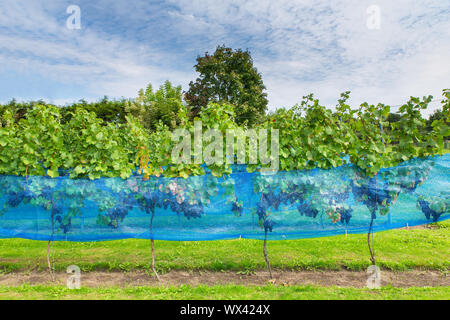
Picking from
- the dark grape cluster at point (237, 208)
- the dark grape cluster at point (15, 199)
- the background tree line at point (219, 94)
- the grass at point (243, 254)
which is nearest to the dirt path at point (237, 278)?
the grass at point (243, 254)

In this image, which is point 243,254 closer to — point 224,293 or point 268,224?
point 268,224

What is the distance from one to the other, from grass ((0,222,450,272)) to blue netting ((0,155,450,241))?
29.5 inches

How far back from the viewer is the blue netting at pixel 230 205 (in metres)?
3.81

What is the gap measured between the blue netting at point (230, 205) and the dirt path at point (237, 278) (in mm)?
591

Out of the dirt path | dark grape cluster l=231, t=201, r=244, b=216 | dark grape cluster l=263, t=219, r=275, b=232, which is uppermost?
dark grape cluster l=231, t=201, r=244, b=216

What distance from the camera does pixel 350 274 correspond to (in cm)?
408

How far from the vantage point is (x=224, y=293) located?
323cm

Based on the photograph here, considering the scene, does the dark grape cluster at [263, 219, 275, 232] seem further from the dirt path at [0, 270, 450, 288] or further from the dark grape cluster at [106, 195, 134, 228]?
the dark grape cluster at [106, 195, 134, 228]

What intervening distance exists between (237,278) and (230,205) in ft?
3.27

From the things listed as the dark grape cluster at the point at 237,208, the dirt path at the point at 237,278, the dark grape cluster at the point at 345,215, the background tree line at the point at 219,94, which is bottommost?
the dirt path at the point at 237,278

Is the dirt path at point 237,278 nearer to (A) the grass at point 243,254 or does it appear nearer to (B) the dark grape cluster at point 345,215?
(A) the grass at point 243,254

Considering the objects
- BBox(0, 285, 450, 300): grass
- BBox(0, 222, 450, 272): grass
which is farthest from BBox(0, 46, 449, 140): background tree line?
BBox(0, 285, 450, 300): grass

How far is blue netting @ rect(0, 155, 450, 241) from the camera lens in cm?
381

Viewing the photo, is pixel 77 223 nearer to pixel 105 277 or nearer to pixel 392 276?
pixel 105 277
